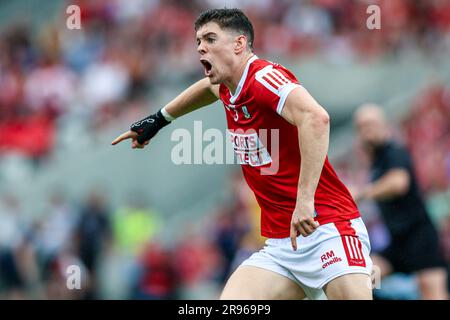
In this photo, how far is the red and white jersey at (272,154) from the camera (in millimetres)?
5656

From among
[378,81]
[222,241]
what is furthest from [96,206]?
[378,81]

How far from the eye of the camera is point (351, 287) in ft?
18.0

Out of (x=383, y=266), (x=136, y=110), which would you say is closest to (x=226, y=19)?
(x=383, y=266)

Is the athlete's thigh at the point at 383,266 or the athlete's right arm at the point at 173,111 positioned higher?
the athlete's right arm at the point at 173,111

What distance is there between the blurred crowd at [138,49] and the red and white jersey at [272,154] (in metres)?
8.51

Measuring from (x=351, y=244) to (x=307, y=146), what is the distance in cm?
70

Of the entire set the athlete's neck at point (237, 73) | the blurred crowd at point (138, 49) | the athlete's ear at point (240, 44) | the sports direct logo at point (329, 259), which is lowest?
the sports direct logo at point (329, 259)

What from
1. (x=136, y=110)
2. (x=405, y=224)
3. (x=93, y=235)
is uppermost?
(x=136, y=110)

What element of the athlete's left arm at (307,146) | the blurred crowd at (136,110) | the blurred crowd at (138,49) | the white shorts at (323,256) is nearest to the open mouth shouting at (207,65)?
the athlete's left arm at (307,146)

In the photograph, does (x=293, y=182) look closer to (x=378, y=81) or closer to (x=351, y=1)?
(x=378, y=81)

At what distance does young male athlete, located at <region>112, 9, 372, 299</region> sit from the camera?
219 inches

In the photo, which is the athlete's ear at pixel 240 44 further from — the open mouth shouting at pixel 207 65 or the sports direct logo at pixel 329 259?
the sports direct logo at pixel 329 259

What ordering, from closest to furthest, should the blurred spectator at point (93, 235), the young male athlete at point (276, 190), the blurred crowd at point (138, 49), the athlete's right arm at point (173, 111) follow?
the young male athlete at point (276, 190)
the athlete's right arm at point (173, 111)
the blurred spectator at point (93, 235)
the blurred crowd at point (138, 49)

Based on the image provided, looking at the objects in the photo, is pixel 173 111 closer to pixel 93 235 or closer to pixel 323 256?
pixel 323 256
